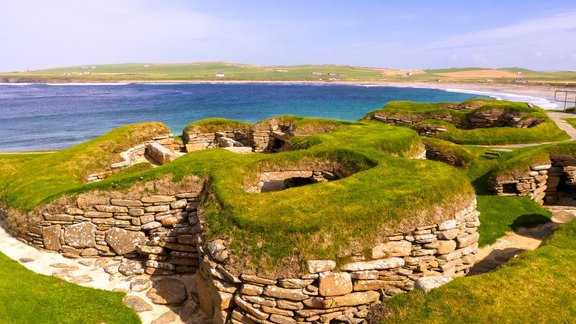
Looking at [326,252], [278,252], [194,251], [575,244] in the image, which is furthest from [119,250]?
[575,244]

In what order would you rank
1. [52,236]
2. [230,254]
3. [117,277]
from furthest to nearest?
[52,236] → [117,277] → [230,254]

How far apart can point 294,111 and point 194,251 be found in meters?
67.1

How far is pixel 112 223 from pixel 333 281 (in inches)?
335

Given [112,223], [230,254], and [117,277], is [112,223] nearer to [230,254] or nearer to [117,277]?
[117,277]

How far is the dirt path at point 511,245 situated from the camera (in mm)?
12219

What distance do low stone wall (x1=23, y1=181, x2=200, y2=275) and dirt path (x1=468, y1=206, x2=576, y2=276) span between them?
10199mm

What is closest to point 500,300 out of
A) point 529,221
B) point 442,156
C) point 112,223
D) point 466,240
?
point 466,240

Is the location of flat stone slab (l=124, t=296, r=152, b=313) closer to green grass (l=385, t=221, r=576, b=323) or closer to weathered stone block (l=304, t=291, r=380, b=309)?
weathered stone block (l=304, t=291, r=380, b=309)

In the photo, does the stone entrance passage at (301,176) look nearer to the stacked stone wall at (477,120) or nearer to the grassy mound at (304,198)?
Result: the grassy mound at (304,198)

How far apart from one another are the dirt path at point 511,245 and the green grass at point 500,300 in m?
3.17

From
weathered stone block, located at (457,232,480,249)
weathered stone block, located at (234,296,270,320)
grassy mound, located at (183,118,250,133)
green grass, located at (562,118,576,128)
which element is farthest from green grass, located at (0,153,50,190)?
green grass, located at (562,118,576,128)

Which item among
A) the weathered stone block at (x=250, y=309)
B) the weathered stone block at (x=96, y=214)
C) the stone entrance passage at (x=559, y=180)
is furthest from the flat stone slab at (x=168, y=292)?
the stone entrance passage at (x=559, y=180)

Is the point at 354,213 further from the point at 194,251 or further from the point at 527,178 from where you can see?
the point at 527,178

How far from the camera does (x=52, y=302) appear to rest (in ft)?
30.9
